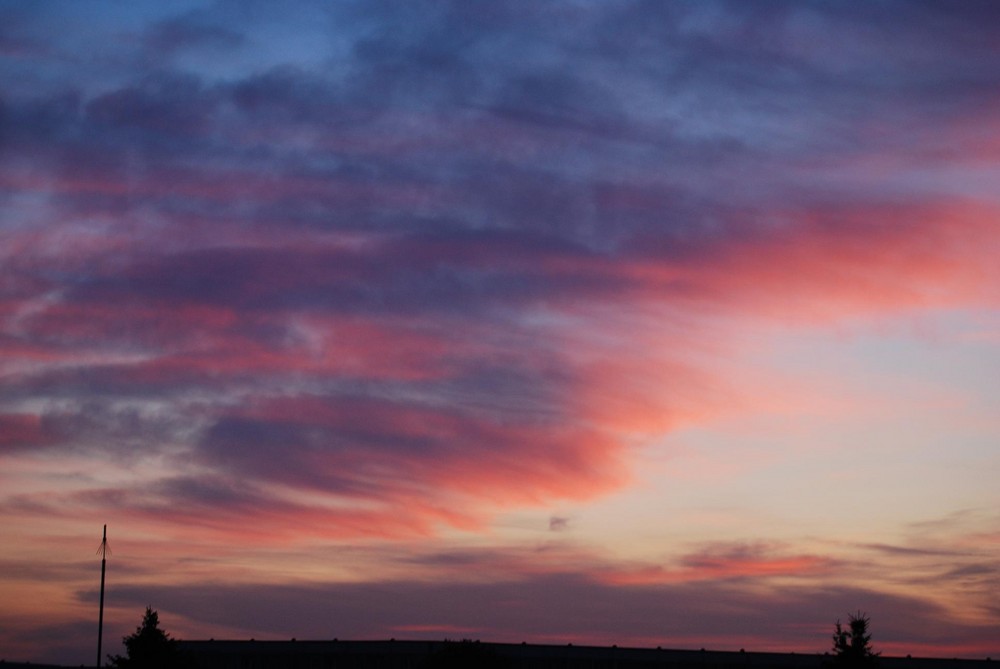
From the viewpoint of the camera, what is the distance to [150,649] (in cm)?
6988

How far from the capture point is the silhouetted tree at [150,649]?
69.6 metres

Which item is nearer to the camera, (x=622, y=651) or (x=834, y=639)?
(x=834, y=639)

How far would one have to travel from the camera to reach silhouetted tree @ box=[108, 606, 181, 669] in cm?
6956

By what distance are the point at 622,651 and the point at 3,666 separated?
58.2 m

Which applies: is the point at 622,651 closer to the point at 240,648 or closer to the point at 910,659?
the point at 910,659

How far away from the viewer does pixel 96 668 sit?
108312 mm

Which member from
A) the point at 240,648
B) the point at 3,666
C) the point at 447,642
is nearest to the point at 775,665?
the point at 447,642

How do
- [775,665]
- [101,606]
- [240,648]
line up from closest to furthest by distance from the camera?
[775,665] → [240,648] → [101,606]

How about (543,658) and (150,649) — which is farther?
(543,658)

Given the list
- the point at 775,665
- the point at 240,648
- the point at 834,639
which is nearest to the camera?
the point at 834,639

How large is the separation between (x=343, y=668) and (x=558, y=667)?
16320 mm

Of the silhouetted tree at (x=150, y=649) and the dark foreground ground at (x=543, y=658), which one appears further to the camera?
the dark foreground ground at (x=543, y=658)

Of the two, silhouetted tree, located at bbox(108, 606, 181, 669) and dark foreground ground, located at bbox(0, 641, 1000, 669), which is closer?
silhouetted tree, located at bbox(108, 606, 181, 669)

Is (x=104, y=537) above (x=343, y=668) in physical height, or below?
above
